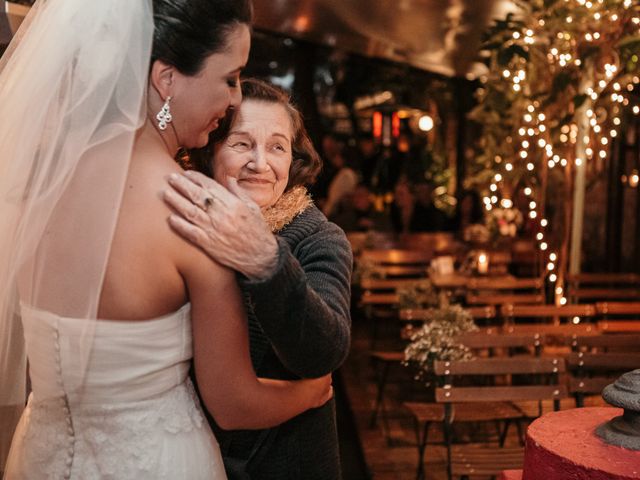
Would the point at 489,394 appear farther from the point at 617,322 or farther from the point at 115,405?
the point at 115,405

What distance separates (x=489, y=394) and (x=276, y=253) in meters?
2.83

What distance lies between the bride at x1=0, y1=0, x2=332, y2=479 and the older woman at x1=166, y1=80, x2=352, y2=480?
0.19ft

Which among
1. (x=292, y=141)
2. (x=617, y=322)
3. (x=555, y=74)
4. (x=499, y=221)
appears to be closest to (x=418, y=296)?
(x=617, y=322)

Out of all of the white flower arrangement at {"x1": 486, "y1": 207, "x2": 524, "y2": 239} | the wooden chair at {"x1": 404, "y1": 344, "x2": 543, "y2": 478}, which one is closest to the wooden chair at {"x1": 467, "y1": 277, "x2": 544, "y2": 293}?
the white flower arrangement at {"x1": 486, "y1": 207, "x2": 524, "y2": 239}

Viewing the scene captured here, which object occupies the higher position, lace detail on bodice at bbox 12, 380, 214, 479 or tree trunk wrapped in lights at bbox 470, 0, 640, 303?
tree trunk wrapped in lights at bbox 470, 0, 640, 303

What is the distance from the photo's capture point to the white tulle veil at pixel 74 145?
1512mm

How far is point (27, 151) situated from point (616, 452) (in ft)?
5.55

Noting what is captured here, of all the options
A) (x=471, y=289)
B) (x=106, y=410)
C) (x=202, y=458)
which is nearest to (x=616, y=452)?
(x=202, y=458)

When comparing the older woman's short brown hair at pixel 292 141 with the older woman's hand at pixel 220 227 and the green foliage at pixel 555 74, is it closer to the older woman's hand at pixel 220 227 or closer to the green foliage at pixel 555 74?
the older woman's hand at pixel 220 227

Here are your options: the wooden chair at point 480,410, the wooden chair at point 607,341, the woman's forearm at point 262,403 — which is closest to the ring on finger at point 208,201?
the woman's forearm at point 262,403

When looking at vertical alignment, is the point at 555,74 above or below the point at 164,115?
above

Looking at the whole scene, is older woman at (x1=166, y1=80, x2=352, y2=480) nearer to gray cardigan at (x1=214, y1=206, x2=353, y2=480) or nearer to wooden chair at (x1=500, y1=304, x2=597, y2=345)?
gray cardigan at (x1=214, y1=206, x2=353, y2=480)

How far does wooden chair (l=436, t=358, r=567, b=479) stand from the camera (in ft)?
12.8

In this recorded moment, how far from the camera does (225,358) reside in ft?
5.23
